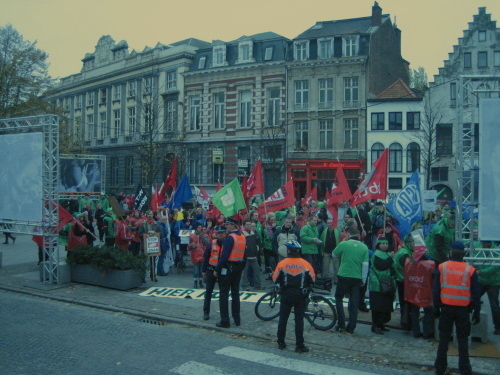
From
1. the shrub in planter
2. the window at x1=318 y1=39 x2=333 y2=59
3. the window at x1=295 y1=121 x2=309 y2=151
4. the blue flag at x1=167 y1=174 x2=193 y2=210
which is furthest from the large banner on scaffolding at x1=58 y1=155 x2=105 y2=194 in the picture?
the window at x1=318 y1=39 x2=333 y2=59

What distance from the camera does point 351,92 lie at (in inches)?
1473

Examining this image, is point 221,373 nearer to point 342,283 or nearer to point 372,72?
point 342,283

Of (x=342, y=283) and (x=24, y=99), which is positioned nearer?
(x=342, y=283)

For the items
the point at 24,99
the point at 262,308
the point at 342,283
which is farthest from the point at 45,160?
the point at 24,99

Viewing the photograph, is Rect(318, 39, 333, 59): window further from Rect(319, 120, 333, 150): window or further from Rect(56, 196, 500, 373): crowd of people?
Rect(56, 196, 500, 373): crowd of people

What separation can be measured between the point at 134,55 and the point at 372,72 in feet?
71.5

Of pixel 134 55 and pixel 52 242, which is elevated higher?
pixel 134 55

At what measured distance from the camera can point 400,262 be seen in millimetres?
9445

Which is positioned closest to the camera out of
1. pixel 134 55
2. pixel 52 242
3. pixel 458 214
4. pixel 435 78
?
pixel 458 214

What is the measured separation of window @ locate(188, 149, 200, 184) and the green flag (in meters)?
29.6

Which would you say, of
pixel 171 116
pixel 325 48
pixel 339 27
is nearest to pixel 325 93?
pixel 325 48

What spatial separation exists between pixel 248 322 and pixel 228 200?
13.5 ft

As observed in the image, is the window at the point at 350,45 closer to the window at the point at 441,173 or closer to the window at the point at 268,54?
the window at the point at 268,54

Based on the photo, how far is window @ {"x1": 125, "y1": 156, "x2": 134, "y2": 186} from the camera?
48.2 meters
